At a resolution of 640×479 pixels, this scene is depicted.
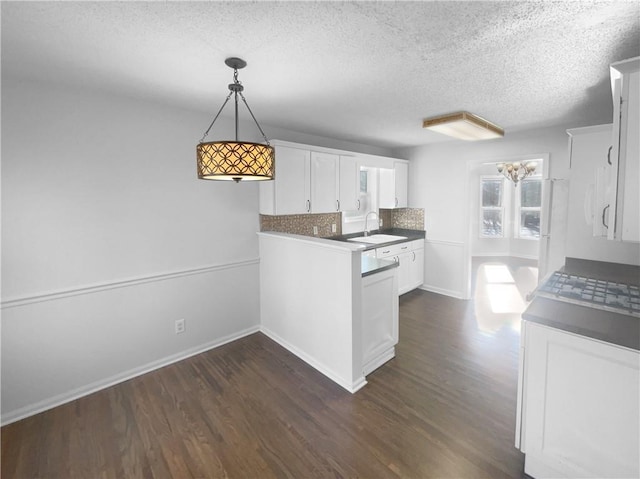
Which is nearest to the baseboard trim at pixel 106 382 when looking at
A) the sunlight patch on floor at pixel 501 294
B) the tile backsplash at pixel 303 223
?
the tile backsplash at pixel 303 223

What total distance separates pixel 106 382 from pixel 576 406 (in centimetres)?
325

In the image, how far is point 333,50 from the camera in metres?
1.70

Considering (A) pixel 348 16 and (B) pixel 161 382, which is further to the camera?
(B) pixel 161 382

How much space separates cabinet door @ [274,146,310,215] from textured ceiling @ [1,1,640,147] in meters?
0.66

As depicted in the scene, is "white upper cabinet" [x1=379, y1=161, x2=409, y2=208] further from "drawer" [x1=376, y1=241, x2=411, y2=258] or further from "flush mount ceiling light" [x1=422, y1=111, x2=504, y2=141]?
"flush mount ceiling light" [x1=422, y1=111, x2=504, y2=141]

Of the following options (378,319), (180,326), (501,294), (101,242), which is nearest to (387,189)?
(501,294)

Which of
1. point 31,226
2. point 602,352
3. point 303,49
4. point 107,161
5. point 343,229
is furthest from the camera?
point 343,229

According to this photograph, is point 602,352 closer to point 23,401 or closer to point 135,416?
point 135,416

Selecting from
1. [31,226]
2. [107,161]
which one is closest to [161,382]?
[31,226]

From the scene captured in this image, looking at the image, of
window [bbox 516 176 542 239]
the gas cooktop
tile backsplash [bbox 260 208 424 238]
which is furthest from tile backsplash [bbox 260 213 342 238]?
window [bbox 516 176 542 239]

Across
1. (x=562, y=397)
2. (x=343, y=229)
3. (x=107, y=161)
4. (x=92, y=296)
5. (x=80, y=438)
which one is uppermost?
(x=107, y=161)

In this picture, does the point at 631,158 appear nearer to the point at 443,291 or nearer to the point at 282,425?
the point at 282,425

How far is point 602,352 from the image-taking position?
137cm

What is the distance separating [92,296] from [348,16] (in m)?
2.69
